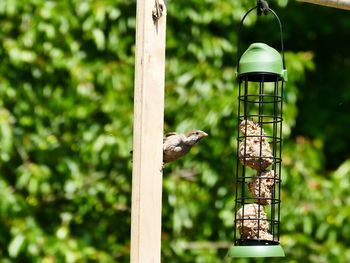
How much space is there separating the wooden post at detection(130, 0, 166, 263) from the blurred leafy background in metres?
2.29

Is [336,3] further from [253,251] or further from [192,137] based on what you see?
[253,251]

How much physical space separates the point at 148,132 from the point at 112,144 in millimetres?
2385

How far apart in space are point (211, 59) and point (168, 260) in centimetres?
121

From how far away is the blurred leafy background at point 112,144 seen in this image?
5.40 metres

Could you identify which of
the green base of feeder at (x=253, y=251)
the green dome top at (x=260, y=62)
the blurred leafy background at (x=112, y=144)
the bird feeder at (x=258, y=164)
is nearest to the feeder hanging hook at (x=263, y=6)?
the bird feeder at (x=258, y=164)

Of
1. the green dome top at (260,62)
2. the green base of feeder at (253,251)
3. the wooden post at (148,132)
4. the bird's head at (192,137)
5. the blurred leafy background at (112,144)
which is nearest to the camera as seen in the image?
the wooden post at (148,132)

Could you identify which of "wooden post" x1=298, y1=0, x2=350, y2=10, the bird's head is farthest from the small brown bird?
"wooden post" x1=298, y1=0, x2=350, y2=10

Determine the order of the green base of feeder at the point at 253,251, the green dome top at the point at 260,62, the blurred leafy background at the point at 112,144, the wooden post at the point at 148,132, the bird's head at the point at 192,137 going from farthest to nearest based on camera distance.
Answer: the blurred leafy background at the point at 112,144 < the bird's head at the point at 192,137 < the green dome top at the point at 260,62 < the green base of feeder at the point at 253,251 < the wooden post at the point at 148,132

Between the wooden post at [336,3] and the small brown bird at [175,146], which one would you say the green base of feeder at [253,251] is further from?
the wooden post at [336,3]

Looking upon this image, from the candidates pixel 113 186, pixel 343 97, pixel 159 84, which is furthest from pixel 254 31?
pixel 159 84

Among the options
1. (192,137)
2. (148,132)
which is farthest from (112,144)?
(148,132)

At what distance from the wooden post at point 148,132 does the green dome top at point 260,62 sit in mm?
434

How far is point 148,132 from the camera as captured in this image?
3.01 m

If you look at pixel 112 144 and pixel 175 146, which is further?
pixel 112 144
